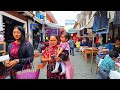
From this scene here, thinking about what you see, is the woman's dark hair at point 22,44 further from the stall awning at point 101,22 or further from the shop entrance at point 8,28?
the stall awning at point 101,22

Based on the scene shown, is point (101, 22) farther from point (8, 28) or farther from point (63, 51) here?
point (63, 51)

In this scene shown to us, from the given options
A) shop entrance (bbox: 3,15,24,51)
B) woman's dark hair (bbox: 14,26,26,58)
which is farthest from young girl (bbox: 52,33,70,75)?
shop entrance (bbox: 3,15,24,51)

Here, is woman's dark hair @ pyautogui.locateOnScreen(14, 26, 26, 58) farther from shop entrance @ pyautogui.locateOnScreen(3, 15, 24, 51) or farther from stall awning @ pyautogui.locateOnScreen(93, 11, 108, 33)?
stall awning @ pyautogui.locateOnScreen(93, 11, 108, 33)

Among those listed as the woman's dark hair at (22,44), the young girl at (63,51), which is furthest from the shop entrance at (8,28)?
the young girl at (63,51)

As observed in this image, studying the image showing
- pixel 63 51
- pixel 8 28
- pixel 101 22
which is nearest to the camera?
pixel 63 51

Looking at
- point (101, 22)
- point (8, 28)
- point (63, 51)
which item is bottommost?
point (63, 51)

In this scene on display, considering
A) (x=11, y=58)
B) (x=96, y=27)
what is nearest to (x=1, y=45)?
(x=11, y=58)

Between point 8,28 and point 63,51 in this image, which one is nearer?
point 63,51

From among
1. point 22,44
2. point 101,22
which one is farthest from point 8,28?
point 22,44

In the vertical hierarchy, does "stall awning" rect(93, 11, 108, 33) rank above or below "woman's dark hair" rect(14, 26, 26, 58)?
above

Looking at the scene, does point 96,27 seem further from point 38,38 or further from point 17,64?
point 38,38
